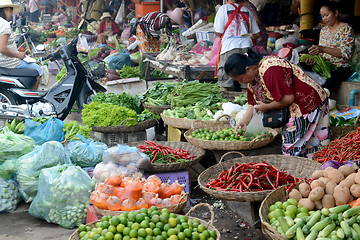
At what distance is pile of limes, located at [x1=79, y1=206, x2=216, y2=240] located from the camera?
262 centimetres

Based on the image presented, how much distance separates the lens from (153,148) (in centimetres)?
463

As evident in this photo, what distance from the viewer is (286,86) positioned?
3668 mm

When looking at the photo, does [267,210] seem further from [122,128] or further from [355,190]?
[122,128]

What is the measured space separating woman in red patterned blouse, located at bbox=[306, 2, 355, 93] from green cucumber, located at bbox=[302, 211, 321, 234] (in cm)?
374

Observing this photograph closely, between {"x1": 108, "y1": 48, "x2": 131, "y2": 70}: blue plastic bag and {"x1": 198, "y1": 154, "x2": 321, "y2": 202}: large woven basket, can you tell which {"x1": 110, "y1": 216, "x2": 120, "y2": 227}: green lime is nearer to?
{"x1": 198, "y1": 154, "x2": 321, "y2": 202}: large woven basket

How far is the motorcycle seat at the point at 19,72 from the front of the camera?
Answer: 7023mm

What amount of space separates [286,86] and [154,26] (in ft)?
24.0

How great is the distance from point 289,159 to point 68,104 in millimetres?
4458

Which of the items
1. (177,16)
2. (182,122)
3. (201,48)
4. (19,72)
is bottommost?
(182,122)

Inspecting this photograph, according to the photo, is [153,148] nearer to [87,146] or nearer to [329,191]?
[87,146]

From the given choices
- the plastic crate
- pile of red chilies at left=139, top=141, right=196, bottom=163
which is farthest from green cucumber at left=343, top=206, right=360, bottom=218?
the plastic crate

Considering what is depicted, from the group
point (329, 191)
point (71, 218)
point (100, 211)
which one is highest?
point (329, 191)

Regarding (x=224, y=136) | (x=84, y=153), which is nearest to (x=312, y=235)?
(x=224, y=136)

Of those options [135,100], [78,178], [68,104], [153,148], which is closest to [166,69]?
[135,100]
